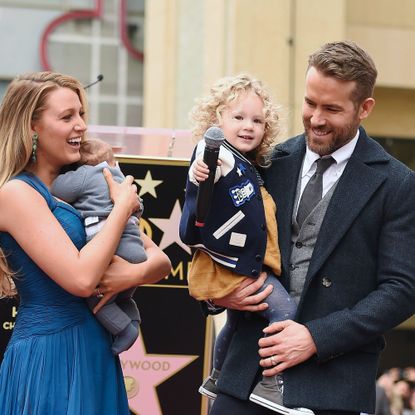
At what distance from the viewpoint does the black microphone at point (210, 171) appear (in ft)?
14.3

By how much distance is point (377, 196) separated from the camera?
4.59 metres

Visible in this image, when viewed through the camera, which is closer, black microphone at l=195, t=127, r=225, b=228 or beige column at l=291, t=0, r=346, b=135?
black microphone at l=195, t=127, r=225, b=228

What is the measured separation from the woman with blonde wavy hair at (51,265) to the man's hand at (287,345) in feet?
1.91

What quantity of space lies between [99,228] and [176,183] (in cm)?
191

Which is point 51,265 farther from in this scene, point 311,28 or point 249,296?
point 311,28

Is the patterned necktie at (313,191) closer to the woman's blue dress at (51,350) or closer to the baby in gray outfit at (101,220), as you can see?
the baby in gray outfit at (101,220)

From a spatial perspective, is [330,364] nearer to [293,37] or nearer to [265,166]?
[265,166]

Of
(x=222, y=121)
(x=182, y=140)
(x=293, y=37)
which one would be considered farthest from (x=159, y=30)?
(x=222, y=121)

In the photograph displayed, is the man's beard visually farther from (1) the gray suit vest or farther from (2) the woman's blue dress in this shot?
(2) the woman's blue dress

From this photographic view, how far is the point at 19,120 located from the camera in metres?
4.62

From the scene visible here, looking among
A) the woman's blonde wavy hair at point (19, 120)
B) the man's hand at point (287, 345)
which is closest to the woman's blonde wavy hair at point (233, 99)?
the woman's blonde wavy hair at point (19, 120)

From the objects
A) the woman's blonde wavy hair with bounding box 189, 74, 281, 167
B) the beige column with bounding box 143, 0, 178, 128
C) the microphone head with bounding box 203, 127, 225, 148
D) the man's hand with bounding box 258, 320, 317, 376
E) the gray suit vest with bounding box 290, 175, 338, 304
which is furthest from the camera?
the beige column with bounding box 143, 0, 178, 128

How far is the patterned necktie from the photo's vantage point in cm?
470

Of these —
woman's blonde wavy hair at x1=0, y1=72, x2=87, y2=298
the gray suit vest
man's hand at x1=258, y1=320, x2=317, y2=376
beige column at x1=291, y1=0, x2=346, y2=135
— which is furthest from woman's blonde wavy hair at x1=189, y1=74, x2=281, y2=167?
beige column at x1=291, y1=0, x2=346, y2=135
